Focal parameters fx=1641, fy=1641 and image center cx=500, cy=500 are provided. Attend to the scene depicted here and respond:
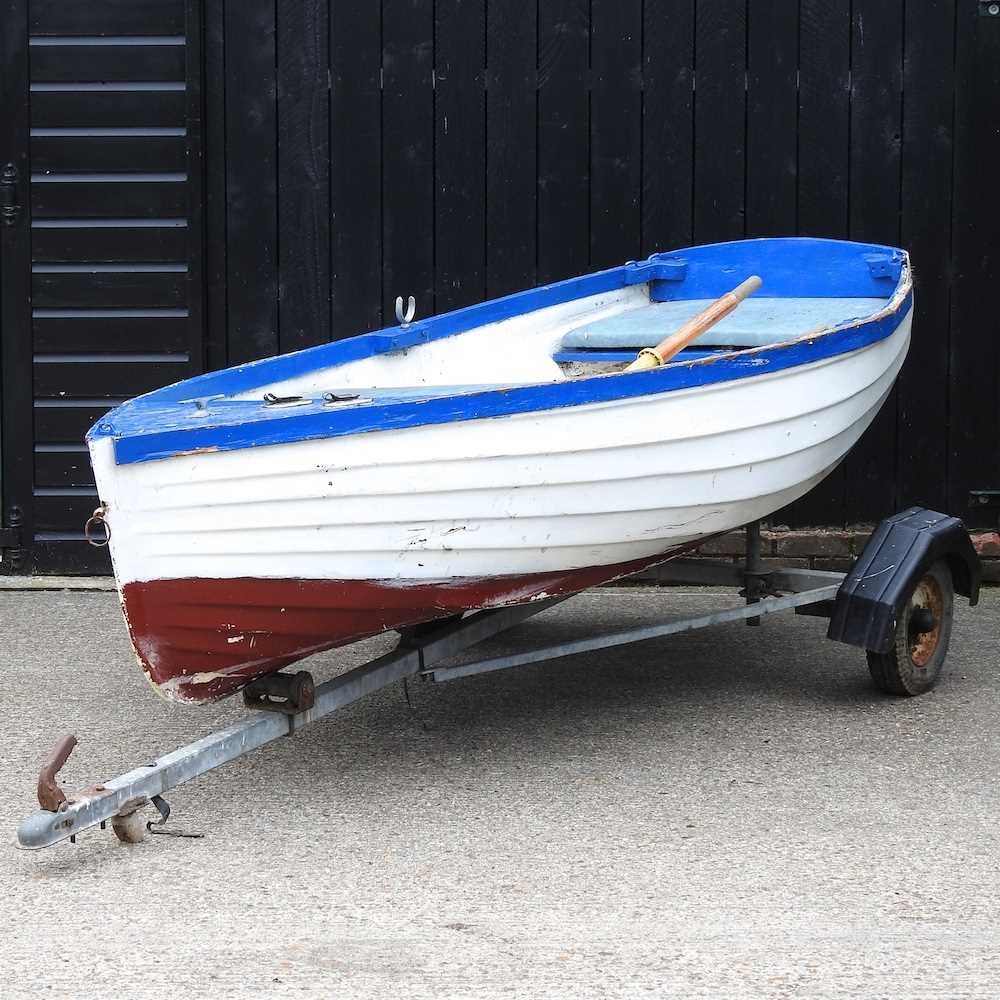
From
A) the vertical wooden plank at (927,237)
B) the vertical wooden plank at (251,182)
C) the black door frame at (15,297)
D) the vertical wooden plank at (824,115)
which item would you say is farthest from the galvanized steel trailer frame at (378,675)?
the black door frame at (15,297)

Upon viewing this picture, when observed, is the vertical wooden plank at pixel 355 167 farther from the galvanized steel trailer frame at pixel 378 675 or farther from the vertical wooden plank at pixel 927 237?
the vertical wooden plank at pixel 927 237

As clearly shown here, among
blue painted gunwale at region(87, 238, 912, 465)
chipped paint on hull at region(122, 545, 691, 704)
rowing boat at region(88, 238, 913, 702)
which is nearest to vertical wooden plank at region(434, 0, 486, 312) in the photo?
blue painted gunwale at region(87, 238, 912, 465)

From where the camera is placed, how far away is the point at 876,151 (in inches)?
252

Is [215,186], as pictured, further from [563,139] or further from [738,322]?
[738,322]

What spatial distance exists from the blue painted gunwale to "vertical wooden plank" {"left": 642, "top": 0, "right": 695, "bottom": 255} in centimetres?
68

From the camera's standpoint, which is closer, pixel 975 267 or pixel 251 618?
pixel 251 618

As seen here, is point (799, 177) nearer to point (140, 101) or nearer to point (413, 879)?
point (140, 101)

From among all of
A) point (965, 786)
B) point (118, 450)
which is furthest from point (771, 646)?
point (118, 450)

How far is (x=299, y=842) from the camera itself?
358 centimetres

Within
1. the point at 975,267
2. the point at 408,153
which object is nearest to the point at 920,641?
the point at 975,267

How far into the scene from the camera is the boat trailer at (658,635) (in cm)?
345

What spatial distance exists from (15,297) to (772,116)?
3.05 metres

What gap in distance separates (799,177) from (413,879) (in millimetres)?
3940

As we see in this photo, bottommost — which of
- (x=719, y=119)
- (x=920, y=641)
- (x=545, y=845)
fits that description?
(x=545, y=845)
